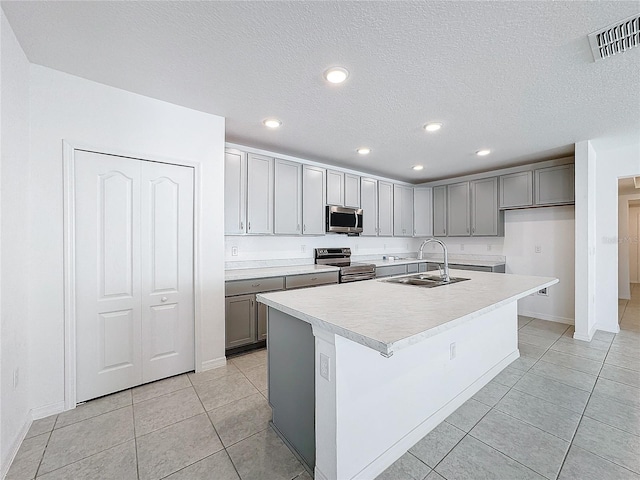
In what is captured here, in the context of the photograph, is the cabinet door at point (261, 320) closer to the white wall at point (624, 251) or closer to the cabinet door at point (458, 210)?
the cabinet door at point (458, 210)

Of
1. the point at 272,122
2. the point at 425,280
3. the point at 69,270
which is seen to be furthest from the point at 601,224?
the point at 69,270

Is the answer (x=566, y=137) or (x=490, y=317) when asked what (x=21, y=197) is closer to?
(x=490, y=317)

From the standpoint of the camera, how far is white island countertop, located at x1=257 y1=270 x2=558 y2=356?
1173mm

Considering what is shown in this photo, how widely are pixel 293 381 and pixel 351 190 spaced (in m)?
3.43

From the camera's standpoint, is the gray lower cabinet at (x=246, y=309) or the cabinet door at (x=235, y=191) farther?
the cabinet door at (x=235, y=191)

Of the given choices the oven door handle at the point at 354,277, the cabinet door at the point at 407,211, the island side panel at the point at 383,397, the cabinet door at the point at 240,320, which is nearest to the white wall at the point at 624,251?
the cabinet door at the point at 407,211

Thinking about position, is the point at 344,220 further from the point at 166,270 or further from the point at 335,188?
the point at 166,270

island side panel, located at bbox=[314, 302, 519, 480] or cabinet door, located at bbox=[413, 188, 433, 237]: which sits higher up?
cabinet door, located at bbox=[413, 188, 433, 237]

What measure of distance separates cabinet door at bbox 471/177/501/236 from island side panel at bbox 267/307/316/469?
14.1 ft

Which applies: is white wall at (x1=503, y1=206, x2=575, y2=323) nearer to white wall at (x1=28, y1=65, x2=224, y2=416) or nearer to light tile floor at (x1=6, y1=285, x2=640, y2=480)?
light tile floor at (x1=6, y1=285, x2=640, y2=480)

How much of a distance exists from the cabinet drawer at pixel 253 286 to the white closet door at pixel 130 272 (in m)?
0.45

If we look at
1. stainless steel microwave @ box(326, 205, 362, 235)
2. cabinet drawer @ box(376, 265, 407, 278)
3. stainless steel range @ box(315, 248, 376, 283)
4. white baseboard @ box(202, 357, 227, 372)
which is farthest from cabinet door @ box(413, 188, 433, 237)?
white baseboard @ box(202, 357, 227, 372)

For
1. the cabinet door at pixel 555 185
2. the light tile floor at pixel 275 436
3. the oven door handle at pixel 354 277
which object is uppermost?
the cabinet door at pixel 555 185

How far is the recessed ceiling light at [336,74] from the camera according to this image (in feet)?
6.47
